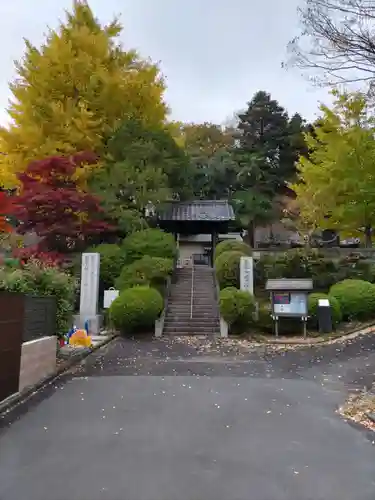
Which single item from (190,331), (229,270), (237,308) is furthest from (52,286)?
(229,270)

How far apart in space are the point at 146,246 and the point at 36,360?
382 inches

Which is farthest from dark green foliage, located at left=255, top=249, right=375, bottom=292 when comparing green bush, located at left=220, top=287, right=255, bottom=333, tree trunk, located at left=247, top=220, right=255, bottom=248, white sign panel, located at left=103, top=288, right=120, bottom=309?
tree trunk, located at left=247, top=220, right=255, bottom=248

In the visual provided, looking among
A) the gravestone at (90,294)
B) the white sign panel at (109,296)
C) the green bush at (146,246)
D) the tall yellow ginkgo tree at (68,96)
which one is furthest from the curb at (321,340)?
the tall yellow ginkgo tree at (68,96)

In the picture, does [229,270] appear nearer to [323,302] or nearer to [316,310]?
[316,310]

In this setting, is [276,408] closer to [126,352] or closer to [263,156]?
[126,352]

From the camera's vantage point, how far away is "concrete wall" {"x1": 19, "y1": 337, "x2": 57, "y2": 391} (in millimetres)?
6402

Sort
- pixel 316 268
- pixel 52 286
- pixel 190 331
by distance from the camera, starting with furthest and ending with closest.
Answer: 1. pixel 316 268
2. pixel 190 331
3. pixel 52 286

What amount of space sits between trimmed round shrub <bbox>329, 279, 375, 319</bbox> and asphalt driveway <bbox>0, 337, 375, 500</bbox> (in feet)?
16.9

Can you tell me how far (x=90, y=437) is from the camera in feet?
14.5

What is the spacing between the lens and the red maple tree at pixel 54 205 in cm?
1490

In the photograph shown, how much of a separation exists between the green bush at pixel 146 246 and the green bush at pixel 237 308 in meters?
3.98

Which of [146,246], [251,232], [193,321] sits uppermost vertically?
[251,232]

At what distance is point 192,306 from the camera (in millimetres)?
15164

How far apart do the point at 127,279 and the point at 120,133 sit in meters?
6.92
